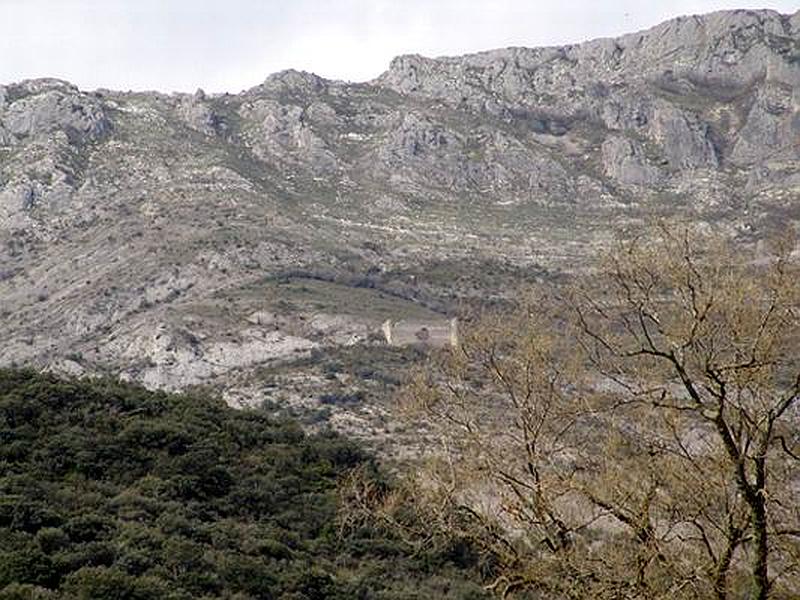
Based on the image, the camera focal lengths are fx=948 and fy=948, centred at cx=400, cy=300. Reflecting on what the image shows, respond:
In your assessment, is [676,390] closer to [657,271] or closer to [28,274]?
[657,271]

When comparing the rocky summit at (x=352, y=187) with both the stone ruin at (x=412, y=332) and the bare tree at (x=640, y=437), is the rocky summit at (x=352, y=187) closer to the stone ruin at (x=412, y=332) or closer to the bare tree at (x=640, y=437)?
the stone ruin at (x=412, y=332)

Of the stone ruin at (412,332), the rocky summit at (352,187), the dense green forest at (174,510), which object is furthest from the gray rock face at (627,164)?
the dense green forest at (174,510)

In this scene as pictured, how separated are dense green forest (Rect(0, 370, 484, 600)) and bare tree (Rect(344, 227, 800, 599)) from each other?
18.1 feet

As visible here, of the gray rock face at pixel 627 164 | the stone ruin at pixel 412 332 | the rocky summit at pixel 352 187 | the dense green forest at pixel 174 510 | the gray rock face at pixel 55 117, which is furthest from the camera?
the gray rock face at pixel 627 164

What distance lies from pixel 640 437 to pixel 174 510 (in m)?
16.5

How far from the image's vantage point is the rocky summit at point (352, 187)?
80.1m

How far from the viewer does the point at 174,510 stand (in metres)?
25.1

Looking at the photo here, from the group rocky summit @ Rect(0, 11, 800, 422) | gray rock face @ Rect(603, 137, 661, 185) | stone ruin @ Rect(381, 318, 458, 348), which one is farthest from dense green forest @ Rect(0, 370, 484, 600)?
gray rock face @ Rect(603, 137, 661, 185)

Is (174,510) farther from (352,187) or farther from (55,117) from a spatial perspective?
(55,117)

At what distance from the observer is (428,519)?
12.3 meters

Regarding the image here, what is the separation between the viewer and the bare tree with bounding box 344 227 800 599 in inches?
405

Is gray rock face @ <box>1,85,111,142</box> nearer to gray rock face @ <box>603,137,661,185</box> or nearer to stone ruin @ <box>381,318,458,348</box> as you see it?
stone ruin @ <box>381,318,458,348</box>

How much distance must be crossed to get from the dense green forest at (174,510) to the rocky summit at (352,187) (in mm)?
29576

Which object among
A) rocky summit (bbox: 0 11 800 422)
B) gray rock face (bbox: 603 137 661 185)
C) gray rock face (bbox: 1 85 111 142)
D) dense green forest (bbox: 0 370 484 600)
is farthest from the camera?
gray rock face (bbox: 603 137 661 185)
